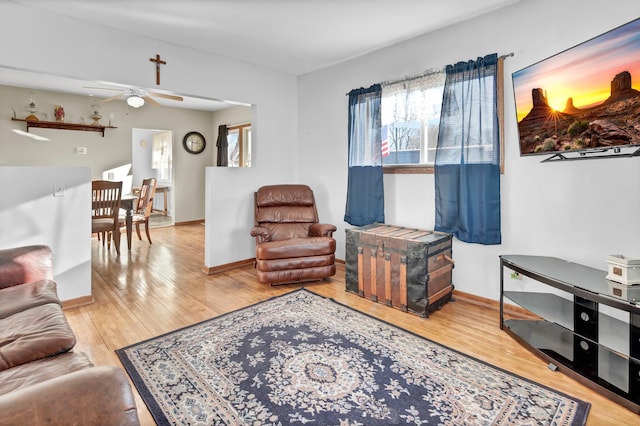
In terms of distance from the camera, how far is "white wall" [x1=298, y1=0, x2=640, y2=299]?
2436 mm

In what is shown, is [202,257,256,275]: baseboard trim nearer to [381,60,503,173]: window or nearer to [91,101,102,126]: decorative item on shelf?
[381,60,503,173]: window

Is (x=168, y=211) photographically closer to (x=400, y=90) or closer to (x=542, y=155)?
(x=400, y=90)

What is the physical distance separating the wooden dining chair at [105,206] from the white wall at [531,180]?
3.49 meters

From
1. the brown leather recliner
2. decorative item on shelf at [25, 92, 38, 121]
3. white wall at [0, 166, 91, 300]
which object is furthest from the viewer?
decorative item on shelf at [25, 92, 38, 121]

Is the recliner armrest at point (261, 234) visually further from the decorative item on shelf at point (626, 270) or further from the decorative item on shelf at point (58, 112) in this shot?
the decorative item on shelf at point (58, 112)

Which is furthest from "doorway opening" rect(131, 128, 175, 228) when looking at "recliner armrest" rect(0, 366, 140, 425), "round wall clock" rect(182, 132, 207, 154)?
"recliner armrest" rect(0, 366, 140, 425)

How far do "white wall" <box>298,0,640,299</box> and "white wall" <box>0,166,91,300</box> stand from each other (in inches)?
121

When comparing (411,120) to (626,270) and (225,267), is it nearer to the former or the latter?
(626,270)

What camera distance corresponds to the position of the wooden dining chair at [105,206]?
4.47 metres

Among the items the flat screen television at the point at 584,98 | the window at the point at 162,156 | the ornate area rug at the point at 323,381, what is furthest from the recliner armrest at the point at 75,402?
the window at the point at 162,156

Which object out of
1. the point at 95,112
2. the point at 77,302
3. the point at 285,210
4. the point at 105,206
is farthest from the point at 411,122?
the point at 95,112

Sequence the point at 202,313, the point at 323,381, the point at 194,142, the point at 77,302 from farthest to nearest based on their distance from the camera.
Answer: the point at 194,142, the point at 77,302, the point at 202,313, the point at 323,381

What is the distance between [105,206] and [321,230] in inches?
116

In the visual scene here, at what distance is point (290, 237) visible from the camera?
416 centimetres
